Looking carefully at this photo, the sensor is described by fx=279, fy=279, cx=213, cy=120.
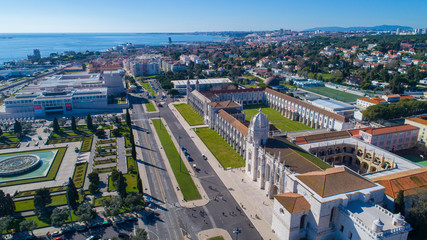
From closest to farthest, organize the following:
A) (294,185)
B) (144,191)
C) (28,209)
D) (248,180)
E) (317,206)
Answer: (317,206)
(294,185)
(28,209)
(144,191)
(248,180)

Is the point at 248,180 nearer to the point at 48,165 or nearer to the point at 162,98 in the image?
the point at 48,165

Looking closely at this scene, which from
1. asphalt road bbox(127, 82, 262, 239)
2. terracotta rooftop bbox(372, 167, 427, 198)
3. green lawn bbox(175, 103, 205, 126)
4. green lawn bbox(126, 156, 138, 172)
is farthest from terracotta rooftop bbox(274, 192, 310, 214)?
green lawn bbox(175, 103, 205, 126)

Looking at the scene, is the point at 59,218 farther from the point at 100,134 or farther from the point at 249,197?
the point at 100,134

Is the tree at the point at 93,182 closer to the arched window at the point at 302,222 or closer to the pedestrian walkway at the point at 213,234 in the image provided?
the pedestrian walkway at the point at 213,234

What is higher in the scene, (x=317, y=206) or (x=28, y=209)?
(x=317, y=206)

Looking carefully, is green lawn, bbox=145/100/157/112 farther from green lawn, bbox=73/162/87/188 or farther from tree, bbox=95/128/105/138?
green lawn, bbox=73/162/87/188

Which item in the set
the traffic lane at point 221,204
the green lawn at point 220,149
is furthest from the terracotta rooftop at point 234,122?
the traffic lane at point 221,204

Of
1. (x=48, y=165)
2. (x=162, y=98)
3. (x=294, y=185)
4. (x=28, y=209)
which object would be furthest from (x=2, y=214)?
(x=162, y=98)

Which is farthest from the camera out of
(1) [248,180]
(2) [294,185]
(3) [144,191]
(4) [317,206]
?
(1) [248,180]
